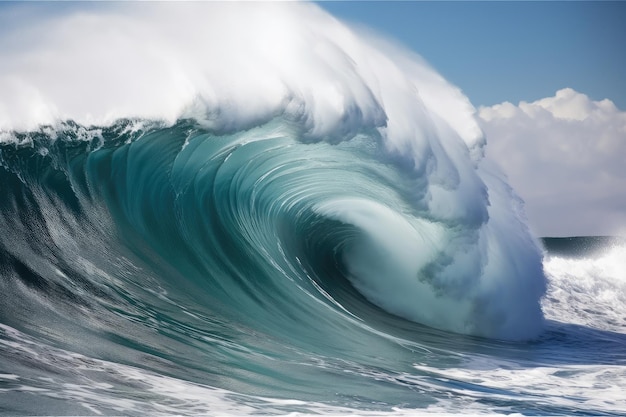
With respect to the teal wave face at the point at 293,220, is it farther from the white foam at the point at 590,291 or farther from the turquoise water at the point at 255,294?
the white foam at the point at 590,291

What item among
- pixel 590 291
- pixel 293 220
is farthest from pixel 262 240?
pixel 590 291

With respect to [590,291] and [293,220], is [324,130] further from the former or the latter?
[590,291]

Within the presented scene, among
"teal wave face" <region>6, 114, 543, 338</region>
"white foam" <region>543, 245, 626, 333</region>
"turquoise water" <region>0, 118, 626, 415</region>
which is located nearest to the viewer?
"turquoise water" <region>0, 118, 626, 415</region>

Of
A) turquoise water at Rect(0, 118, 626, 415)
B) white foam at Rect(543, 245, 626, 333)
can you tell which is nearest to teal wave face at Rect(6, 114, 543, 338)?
turquoise water at Rect(0, 118, 626, 415)

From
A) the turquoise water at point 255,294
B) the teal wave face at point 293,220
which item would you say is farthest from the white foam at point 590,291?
the teal wave face at point 293,220

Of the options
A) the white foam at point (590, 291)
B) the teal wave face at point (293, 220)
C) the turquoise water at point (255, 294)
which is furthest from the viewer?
the white foam at point (590, 291)

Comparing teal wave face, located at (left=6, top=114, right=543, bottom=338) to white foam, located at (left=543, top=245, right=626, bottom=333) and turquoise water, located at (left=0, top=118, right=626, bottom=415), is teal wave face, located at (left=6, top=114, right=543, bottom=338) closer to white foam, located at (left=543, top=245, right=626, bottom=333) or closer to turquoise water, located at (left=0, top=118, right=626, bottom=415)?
turquoise water, located at (left=0, top=118, right=626, bottom=415)

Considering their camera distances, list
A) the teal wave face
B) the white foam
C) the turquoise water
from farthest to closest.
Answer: the white foam, the teal wave face, the turquoise water

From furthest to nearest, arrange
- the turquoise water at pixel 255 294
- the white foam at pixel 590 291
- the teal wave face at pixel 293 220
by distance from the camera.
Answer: the white foam at pixel 590 291
the teal wave face at pixel 293 220
the turquoise water at pixel 255 294
